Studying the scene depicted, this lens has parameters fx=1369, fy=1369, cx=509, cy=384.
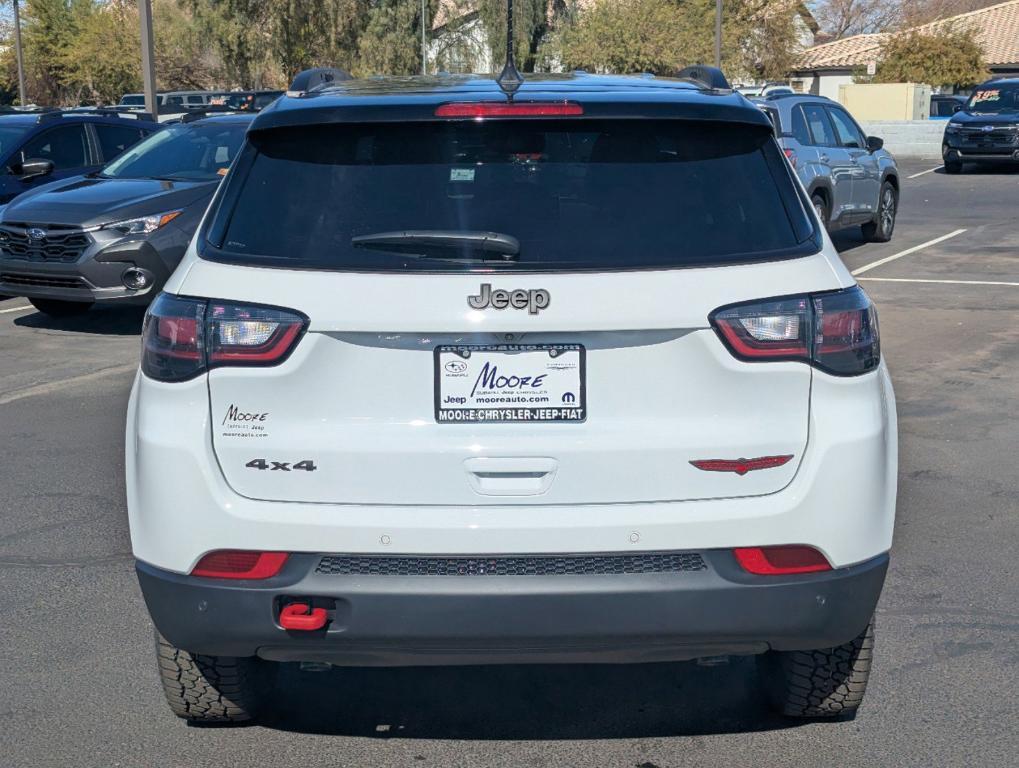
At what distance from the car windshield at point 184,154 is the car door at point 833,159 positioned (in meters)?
6.36

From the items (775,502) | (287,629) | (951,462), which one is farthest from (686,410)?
(951,462)

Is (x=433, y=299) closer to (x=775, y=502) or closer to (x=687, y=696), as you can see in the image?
(x=775, y=502)

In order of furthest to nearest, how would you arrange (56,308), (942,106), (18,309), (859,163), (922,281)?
(942,106) → (859,163) → (922,281) → (18,309) → (56,308)

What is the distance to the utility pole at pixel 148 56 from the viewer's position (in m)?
20.3

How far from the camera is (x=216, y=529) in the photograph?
3270 mm

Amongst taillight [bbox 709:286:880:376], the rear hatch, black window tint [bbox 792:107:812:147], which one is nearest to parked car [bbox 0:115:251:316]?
black window tint [bbox 792:107:812:147]

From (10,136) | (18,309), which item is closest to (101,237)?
(18,309)

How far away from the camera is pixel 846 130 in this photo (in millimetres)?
15906

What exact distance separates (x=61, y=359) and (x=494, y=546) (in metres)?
7.69

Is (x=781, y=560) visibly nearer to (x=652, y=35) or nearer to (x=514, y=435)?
(x=514, y=435)

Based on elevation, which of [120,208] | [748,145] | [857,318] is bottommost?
[120,208]

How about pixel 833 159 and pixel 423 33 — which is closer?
pixel 833 159

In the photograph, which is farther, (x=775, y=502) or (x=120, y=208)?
(x=120, y=208)

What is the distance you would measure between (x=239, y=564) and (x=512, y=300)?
912 millimetres
